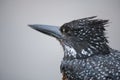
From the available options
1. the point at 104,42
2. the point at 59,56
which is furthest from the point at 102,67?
the point at 59,56

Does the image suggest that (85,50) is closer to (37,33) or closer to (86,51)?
(86,51)

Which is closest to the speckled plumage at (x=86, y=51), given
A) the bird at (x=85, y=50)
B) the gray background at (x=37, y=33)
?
the bird at (x=85, y=50)

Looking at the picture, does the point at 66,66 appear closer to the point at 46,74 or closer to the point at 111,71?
the point at 111,71

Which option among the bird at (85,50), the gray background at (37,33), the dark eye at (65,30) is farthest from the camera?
the gray background at (37,33)

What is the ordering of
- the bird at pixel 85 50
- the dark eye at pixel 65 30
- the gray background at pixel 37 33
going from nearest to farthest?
1. the bird at pixel 85 50
2. the dark eye at pixel 65 30
3. the gray background at pixel 37 33

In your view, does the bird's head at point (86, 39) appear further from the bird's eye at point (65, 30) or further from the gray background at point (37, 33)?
the gray background at point (37, 33)

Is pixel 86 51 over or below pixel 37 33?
below

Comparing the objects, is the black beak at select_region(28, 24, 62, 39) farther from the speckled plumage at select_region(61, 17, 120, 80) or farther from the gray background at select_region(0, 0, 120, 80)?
the gray background at select_region(0, 0, 120, 80)

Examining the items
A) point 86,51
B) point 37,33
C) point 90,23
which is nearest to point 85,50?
point 86,51

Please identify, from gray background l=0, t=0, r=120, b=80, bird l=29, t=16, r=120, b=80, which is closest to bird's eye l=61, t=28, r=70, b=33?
bird l=29, t=16, r=120, b=80
